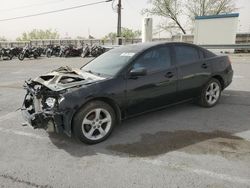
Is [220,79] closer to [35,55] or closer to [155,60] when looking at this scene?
[155,60]

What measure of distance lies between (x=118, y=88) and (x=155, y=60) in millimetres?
1028

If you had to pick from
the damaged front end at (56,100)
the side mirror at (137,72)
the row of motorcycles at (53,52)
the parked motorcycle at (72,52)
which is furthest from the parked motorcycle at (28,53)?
the side mirror at (137,72)

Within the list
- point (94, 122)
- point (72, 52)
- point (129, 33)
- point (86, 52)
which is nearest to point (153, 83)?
point (94, 122)

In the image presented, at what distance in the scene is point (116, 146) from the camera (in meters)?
3.91

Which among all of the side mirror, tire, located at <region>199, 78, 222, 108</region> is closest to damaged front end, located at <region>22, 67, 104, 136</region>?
the side mirror

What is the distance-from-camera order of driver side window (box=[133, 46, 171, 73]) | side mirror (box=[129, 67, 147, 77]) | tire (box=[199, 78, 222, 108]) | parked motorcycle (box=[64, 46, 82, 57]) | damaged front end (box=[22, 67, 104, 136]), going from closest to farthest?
damaged front end (box=[22, 67, 104, 136])
side mirror (box=[129, 67, 147, 77])
driver side window (box=[133, 46, 171, 73])
tire (box=[199, 78, 222, 108])
parked motorcycle (box=[64, 46, 82, 57])

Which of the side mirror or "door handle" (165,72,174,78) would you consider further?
"door handle" (165,72,174,78)

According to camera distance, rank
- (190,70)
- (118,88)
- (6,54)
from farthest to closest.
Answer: (6,54) < (190,70) < (118,88)

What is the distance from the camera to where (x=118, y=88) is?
411 centimetres

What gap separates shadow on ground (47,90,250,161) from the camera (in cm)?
370

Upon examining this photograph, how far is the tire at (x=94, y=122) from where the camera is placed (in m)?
3.81

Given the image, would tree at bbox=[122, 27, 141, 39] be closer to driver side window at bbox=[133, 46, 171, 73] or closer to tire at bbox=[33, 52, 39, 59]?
tire at bbox=[33, 52, 39, 59]

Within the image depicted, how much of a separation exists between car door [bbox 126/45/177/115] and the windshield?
9.2 inches

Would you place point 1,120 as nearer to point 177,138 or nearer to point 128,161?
point 128,161
